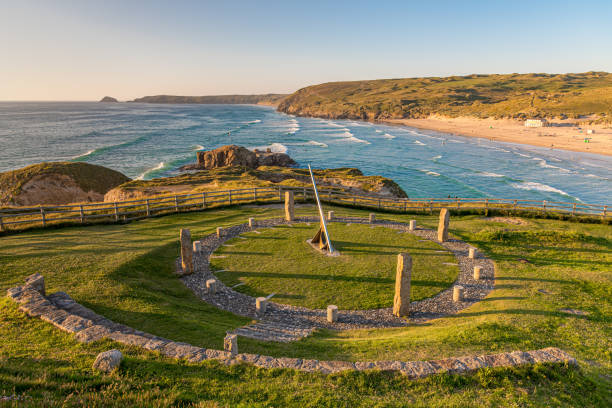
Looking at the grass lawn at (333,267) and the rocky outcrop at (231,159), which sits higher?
the rocky outcrop at (231,159)

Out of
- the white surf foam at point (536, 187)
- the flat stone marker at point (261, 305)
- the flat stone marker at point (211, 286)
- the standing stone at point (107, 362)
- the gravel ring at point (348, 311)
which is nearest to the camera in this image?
the standing stone at point (107, 362)

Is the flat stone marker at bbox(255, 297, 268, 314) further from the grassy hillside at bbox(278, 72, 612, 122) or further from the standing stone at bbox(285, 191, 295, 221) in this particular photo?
the grassy hillside at bbox(278, 72, 612, 122)

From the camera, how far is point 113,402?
596 cm

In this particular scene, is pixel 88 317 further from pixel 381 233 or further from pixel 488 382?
pixel 381 233

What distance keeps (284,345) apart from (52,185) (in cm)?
3967

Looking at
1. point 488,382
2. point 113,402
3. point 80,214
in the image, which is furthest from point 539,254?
point 80,214

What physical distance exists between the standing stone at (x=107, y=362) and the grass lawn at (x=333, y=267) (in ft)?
22.8

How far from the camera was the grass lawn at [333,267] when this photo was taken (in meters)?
13.8

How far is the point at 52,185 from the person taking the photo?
36.7 metres

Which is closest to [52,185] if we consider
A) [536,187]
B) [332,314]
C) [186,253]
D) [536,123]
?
[186,253]

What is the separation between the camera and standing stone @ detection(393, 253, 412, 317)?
12.0 metres

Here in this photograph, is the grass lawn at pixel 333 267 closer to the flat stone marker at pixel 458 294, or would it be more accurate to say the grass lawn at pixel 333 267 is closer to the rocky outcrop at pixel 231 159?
the flat stone marker at pixel 458 294

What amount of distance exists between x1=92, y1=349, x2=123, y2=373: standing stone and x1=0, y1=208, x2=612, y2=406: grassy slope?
0.21 m

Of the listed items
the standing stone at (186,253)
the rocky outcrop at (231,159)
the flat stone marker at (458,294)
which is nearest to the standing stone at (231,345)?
the standing stone at (186,253)
